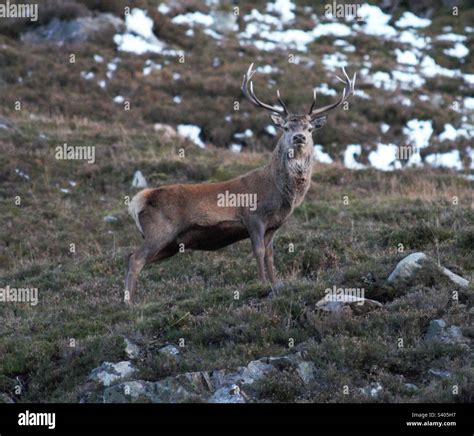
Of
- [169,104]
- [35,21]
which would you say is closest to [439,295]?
[169,104]

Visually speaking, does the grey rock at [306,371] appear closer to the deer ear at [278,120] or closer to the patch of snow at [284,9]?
the deer ear at [278,120]

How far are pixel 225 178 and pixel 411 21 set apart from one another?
71.4 feet

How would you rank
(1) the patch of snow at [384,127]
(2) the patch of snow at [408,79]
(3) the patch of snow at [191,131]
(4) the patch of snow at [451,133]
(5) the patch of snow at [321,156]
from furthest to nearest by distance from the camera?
(2) the patch of snow at [408,79], (1) the patch of snow at [384,127], (4) the patch of snow at [451,133], (3) the patch of snow at [191,131], (5) the patch of snow at [321,156]

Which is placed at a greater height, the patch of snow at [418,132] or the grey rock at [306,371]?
the grey rock at [306,371]

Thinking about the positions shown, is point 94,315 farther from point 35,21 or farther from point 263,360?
point 35,21

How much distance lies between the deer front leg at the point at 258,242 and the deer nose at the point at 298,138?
1.11 metres

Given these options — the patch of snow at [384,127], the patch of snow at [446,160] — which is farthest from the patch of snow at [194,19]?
the patch of snow at [446,160]

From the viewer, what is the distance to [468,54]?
35.3 metres

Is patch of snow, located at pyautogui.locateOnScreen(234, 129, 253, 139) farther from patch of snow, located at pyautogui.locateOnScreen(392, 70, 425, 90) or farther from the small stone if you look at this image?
patch of snow, located at pyautogui.locateOnScreen(392, 70, 425, 90)

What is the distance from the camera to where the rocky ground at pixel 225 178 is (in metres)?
9.02

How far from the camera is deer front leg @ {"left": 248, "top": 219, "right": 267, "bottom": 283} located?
38.7 feet

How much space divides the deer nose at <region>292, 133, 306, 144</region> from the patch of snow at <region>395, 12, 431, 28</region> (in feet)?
90.2

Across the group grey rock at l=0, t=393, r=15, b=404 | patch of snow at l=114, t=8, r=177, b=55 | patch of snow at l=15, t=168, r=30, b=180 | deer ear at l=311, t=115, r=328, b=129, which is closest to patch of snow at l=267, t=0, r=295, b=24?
patch of snow at l=114, t=8, r=177, b=55

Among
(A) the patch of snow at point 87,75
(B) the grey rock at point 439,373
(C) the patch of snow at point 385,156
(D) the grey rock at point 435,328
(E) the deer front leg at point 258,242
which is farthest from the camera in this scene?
(A) the patch of snow at point 87,75
